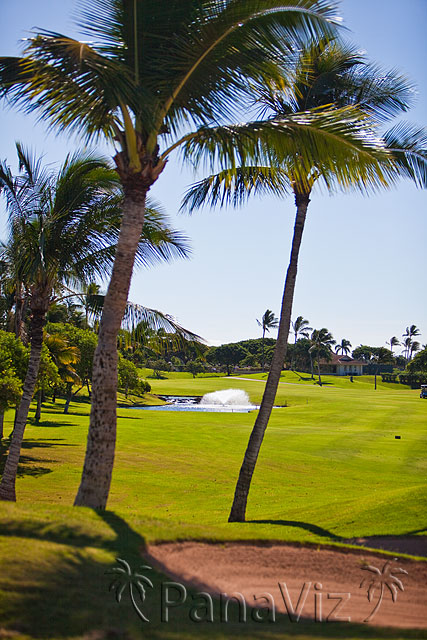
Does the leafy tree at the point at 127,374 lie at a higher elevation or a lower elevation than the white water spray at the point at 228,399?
higher

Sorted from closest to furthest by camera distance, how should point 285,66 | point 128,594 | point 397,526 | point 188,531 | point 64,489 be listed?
1. point 128,594
2. point 188,531
3. point 285,66
4. point 397,526
5. point 64,489

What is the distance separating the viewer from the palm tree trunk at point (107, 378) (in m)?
8.06

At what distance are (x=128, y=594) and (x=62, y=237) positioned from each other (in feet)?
36.5

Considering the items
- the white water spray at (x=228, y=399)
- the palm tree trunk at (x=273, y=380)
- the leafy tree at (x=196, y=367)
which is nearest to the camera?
the palm tree trunk at (x=273, y=380)

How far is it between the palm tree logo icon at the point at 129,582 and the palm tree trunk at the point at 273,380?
7.28 m

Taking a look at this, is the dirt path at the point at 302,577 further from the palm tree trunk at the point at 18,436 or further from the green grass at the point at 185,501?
the palm tree trunk at the point at 18,436

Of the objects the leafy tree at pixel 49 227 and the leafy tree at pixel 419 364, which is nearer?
the leafy tree at pixel 49 227

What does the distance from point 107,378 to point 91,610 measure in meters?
4.16

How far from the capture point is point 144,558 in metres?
6.18

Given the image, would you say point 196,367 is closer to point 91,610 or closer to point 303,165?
point 303,165

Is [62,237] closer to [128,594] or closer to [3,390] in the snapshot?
[3,390]

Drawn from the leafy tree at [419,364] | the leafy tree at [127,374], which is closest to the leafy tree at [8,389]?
the leafy tree at [127,374]

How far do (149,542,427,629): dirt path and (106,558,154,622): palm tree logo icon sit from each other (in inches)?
19.4

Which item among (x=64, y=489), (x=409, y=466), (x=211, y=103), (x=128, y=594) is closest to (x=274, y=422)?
(x=409, y=466)
